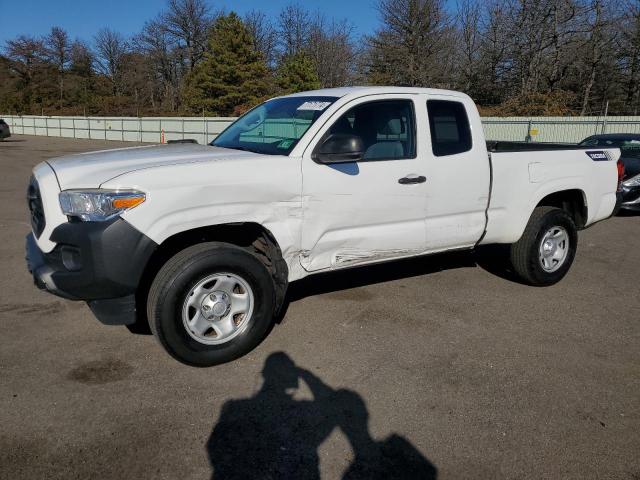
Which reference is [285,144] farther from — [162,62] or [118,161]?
[162,62]

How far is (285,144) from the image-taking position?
160 inches

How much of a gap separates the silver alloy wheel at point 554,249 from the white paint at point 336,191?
480 millimetres

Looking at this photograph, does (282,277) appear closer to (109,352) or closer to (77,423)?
(109,352)

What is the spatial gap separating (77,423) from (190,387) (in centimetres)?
68

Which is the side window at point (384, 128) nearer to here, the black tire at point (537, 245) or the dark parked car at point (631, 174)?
the black tire at point (537, 245)

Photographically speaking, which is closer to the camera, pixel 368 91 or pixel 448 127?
pixel 368 91

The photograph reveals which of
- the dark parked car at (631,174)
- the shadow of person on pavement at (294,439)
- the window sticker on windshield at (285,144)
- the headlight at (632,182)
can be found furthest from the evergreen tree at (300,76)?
the shadow of person on pavement at (294,439)

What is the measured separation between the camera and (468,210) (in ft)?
15.5

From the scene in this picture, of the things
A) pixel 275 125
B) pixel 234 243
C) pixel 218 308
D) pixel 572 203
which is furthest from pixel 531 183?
pixel 218 308

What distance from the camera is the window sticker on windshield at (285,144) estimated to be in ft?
13.1

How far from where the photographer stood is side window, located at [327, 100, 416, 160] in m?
4.28

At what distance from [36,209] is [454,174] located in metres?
3.25

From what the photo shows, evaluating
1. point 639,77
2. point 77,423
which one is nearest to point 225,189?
point 77,423

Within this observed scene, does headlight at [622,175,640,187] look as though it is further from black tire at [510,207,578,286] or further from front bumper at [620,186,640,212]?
black tire at [510,207,578,286]
